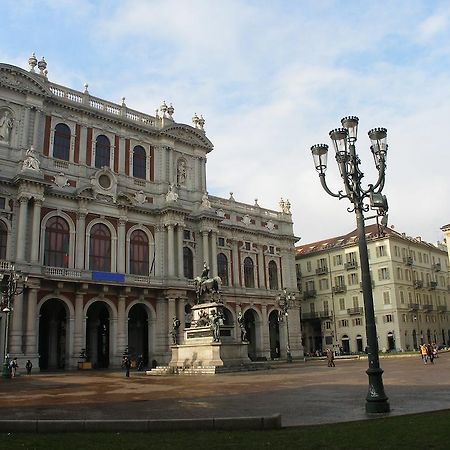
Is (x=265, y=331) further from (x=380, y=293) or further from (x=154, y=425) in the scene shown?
(x=154, y=425)

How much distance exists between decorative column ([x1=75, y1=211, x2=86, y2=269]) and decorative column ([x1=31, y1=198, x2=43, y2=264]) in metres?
3.82

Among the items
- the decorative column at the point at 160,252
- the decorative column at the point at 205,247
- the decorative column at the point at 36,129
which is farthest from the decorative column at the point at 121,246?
the decorative column at the point at 36,129

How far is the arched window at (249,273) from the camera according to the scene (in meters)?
60.1

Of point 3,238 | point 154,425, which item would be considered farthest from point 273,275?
point 154,425

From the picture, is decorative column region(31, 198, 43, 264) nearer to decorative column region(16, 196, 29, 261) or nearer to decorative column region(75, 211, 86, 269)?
decorative column region(16, 196, 29, 261)

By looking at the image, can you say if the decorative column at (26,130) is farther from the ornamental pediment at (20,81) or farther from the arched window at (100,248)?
the arched window at (100,248)

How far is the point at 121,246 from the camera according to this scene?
4803cm

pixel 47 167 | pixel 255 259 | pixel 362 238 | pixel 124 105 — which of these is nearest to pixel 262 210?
pixel 255 259

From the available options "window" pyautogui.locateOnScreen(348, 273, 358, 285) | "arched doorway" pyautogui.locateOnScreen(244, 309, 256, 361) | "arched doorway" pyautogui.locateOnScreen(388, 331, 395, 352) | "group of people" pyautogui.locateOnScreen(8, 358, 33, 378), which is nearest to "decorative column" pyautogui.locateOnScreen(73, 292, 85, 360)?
"group of people" pyautogui.locateOnScreen(8, 358, 33, 378)

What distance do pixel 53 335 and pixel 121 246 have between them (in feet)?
32.0

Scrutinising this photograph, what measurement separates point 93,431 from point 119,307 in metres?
37.2

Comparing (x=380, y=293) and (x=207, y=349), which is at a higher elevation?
(x=380, y=293)

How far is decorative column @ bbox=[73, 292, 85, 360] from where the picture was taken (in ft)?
140

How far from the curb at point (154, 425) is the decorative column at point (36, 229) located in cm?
3298
